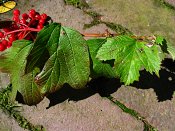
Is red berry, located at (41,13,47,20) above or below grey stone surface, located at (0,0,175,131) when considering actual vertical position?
above

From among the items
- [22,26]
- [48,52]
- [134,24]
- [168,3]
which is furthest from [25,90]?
[168,3]

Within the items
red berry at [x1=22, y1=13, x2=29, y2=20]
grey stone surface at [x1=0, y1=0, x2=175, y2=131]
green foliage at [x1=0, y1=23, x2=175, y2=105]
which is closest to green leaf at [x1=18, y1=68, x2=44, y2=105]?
green foliage at [x1=0, y1=23, x2=175, y2=105]

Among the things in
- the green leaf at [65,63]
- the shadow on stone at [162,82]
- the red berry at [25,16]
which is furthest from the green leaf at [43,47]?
the shadow on stone at [162,82]

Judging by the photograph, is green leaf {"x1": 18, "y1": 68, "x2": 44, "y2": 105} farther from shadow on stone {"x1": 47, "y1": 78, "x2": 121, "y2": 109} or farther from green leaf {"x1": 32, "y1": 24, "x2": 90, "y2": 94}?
shadow on stone {"x1": 47, "y1": 78, "x2": 121, "y2": 109}

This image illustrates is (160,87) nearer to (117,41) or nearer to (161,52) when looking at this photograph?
(161,52)

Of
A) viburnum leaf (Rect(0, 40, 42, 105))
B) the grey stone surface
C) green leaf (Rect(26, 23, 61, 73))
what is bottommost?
the grey stone surface

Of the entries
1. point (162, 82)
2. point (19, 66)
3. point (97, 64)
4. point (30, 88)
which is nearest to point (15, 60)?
point (19, 66)

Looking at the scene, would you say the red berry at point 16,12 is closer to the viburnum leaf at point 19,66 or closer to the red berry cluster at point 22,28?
the red berry cluster at point 22,28

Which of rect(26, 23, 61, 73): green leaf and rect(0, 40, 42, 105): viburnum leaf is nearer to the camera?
rect(26, 23, 61, 73): green leaf
